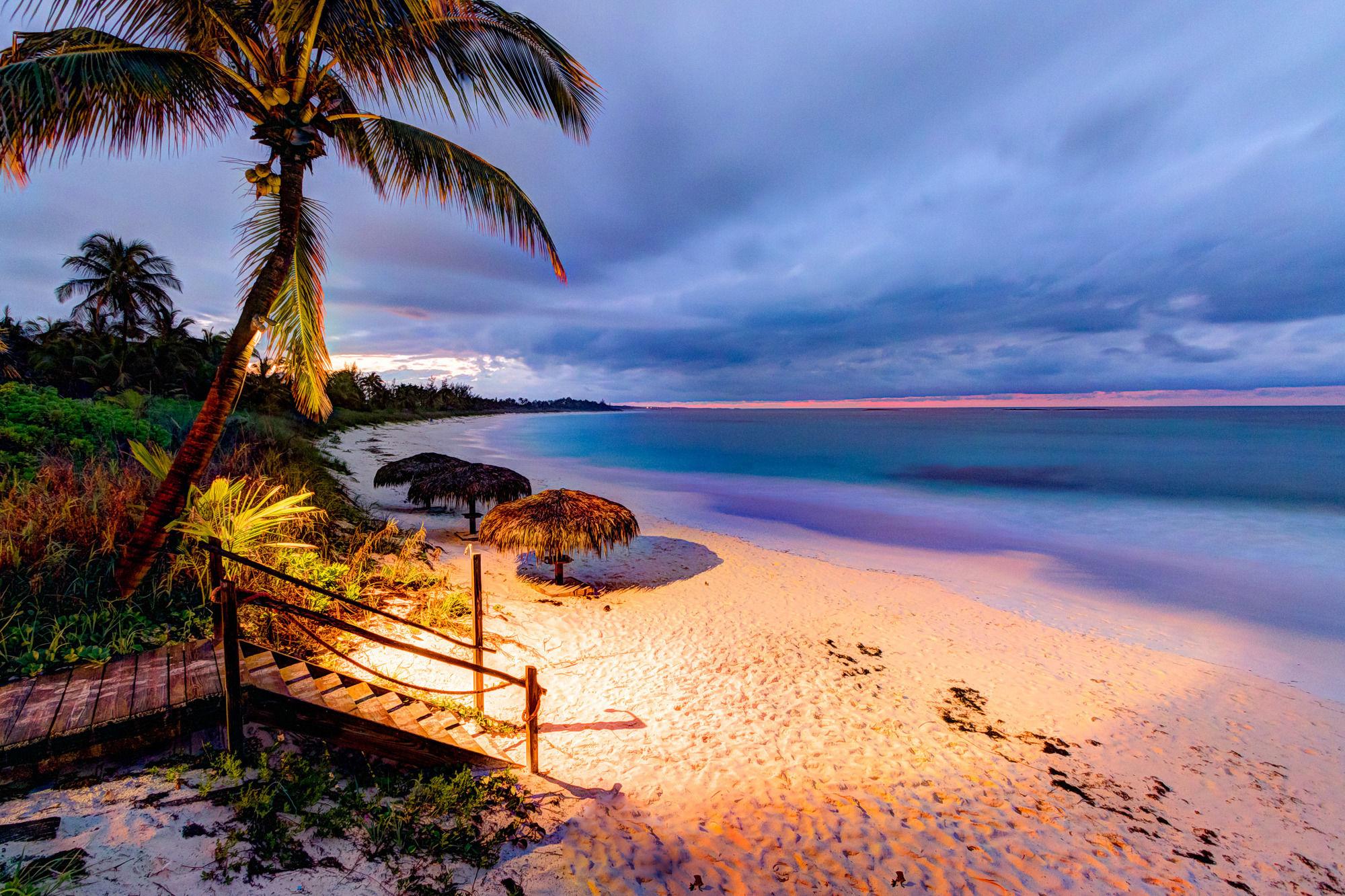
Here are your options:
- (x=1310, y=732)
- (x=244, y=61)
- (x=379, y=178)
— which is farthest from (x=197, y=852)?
(x=1310, y=732)

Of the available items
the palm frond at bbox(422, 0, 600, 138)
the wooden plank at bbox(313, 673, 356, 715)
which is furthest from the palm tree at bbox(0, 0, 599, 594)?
the wooden plank at bbox(313, 673, 356, 715)

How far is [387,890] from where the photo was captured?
2662 millimetres

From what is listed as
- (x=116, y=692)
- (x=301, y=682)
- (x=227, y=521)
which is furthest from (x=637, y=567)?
(x=116, y=692)

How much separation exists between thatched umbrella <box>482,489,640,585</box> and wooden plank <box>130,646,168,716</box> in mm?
4784

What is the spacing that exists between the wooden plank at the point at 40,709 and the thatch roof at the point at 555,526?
5225mm

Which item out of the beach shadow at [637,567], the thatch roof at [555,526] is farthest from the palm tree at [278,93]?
the beach shadow at [637,567]

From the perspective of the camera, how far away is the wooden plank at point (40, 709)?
279 centimetres

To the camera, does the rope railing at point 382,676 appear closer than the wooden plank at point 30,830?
No

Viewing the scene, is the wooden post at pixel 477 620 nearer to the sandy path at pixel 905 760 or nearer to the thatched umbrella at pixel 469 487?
the sandy path at pixel 905 760

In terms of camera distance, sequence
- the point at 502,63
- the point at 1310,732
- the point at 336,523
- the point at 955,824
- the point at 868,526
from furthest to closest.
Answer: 1. the point at 868,526
2. the point at 336,523
3. the point at 1310,732
4. the point at 502,63
5. the point at 955,824

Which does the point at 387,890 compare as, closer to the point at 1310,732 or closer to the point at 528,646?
the point at 528,646

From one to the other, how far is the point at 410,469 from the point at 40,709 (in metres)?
9.73

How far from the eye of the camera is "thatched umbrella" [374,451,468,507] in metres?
12.1

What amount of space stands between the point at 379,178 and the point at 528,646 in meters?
6.26
